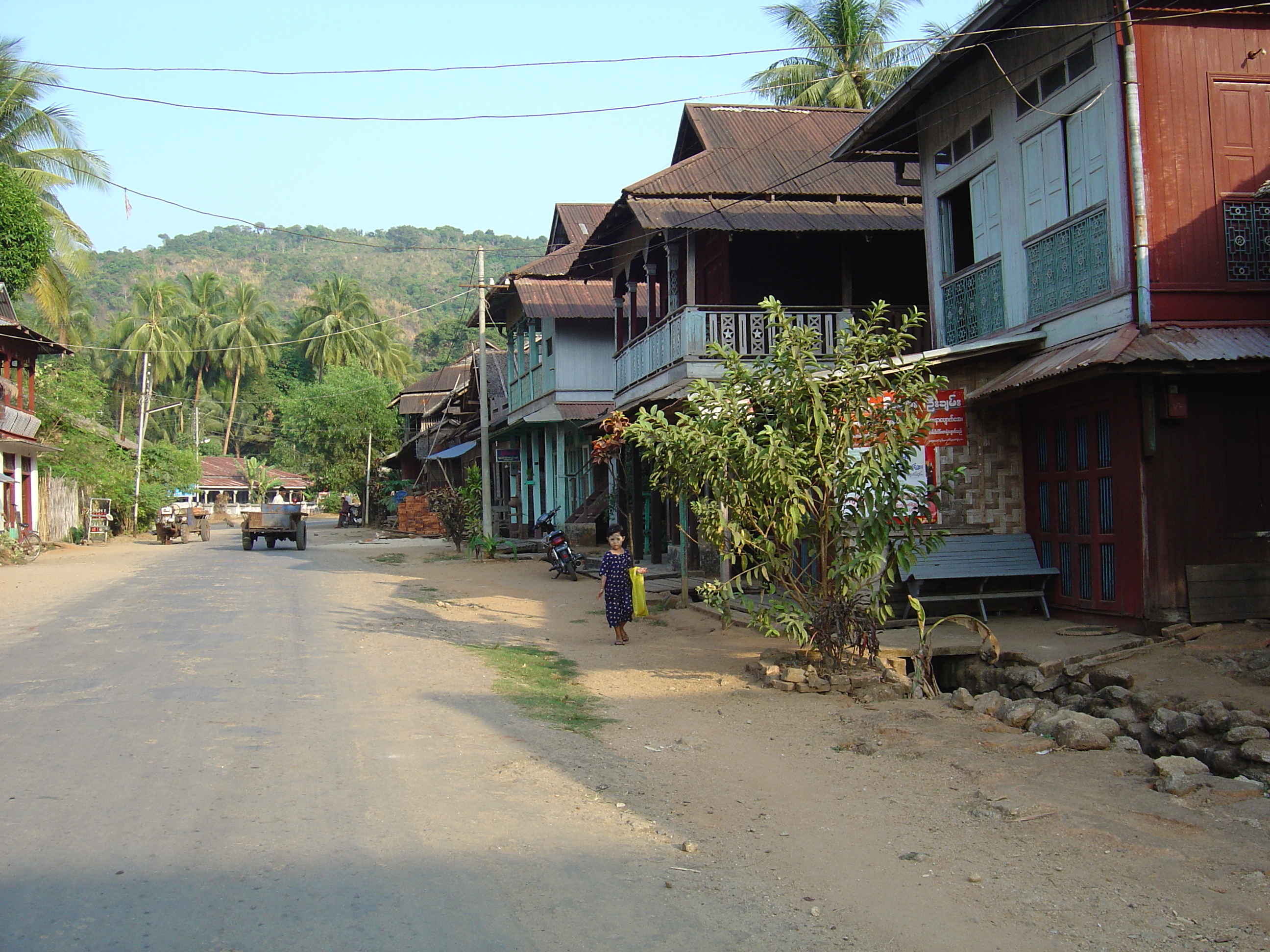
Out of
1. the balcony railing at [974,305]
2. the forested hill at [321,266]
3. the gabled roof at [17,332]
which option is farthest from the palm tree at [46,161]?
the forested hill at [321,266]

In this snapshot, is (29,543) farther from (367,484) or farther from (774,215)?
(774,215)

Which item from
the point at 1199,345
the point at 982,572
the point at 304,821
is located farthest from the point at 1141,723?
the point at 304,821

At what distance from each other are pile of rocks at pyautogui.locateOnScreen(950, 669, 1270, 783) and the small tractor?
3696 centimetres

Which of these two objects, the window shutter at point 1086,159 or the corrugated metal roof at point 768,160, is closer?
the window shutter at point 1086,159

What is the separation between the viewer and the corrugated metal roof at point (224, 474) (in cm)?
7569

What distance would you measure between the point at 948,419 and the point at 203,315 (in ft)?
225

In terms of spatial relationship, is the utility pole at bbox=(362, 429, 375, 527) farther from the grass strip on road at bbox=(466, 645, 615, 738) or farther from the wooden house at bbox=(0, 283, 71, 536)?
the grass strip on road at bbox=(466, 645, 615, 738)

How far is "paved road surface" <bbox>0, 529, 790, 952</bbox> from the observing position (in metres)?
3.95

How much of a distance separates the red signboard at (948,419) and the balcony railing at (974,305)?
1.50 m

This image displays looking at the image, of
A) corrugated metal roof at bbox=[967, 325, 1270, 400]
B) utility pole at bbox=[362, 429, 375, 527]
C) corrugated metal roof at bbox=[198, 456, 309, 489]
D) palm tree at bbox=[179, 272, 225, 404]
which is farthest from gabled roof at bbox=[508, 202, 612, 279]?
corrugated metal roof at bbox=[198, 456, 309, 489]

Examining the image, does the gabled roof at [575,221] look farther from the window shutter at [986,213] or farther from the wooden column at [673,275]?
the window shutter at [986,213]

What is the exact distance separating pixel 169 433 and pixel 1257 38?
8140cm

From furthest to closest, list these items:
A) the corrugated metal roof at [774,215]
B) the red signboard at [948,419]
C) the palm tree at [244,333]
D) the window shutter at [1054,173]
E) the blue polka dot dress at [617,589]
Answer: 1. the palm tree at [244,333]
2. the corrugated metal roof at [774,215]
3. the blue polka dot dress at [617,589]
4. the red signboard at [948,419]
5. the window shutter at [1054,173]

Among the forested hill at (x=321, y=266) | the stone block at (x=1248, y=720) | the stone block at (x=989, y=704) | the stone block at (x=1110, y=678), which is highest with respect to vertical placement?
the forested hill at (x=321, y=266)
